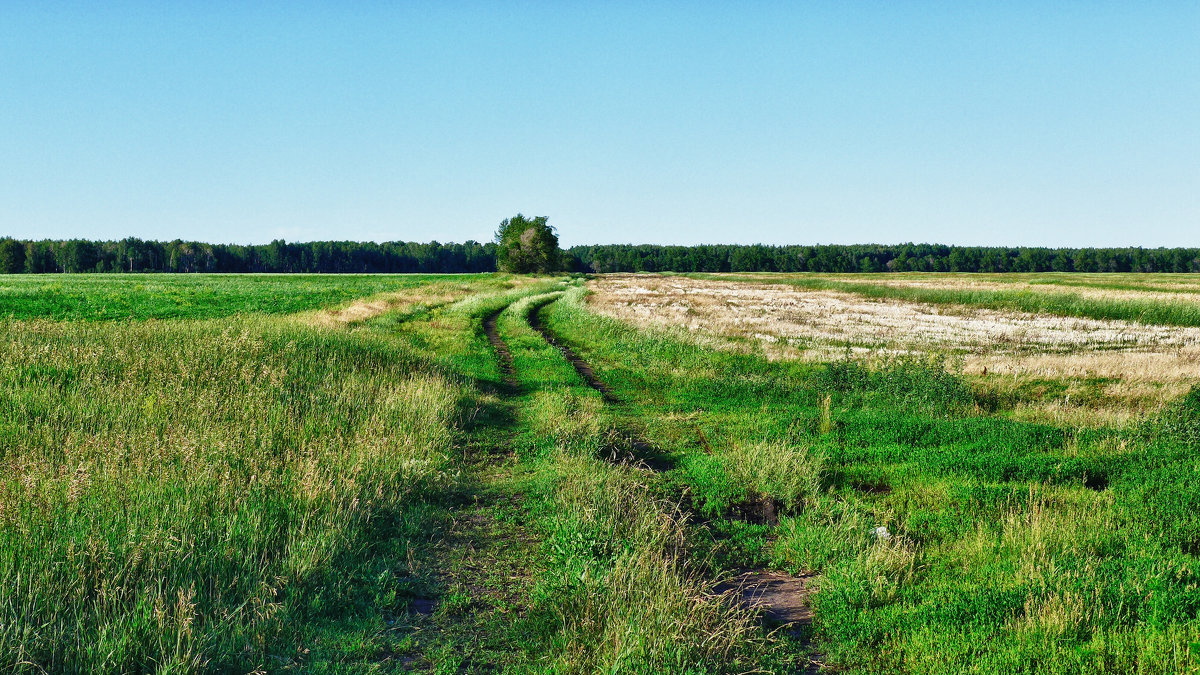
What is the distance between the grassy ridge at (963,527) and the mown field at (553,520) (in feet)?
0.13

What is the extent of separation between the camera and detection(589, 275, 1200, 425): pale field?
16500 mm

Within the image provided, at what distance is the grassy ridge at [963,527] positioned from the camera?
5051mm

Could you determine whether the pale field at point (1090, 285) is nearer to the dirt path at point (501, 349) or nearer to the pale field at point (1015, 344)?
the pale field at point (1015, 344)

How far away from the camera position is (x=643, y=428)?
13.0 meters

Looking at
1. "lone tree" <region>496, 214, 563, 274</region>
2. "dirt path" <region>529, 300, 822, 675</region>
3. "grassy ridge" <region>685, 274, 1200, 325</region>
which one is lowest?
"dirt path" <region>529, 300, 822, 675</region>

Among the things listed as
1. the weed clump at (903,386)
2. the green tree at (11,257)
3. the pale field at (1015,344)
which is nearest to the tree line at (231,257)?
the green tree at (11,257)

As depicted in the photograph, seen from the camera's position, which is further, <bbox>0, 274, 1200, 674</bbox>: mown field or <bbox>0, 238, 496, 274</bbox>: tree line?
<bbox>0, 238, 496, 274</bbox>: tree line

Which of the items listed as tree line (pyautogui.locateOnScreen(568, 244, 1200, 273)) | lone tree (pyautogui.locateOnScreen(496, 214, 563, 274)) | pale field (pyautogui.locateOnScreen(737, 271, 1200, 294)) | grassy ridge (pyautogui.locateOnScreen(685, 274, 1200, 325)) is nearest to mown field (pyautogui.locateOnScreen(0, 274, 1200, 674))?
grassy ridge (pyautogui.locateOnScreen(685, 274, 1200, 325))

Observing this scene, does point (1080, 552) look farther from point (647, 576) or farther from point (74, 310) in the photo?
point (74, 310)

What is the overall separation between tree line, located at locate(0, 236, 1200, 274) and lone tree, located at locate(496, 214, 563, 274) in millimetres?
58900

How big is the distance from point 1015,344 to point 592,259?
170254mm

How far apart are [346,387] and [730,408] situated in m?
7.99

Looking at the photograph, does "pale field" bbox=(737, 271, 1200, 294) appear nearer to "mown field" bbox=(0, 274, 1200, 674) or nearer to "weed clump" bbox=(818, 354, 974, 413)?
"weed clump" bbox=(818, 354, 974, 413)

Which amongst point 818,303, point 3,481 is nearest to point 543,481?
point 3,481
